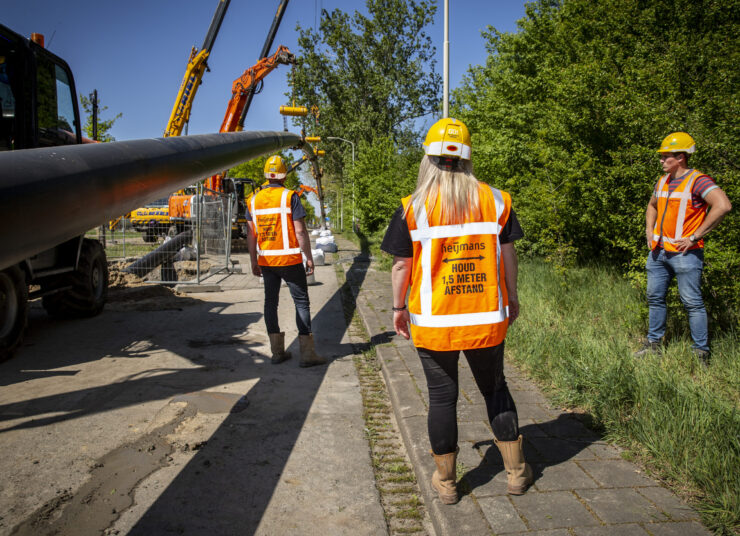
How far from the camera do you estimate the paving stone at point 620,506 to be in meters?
2.47

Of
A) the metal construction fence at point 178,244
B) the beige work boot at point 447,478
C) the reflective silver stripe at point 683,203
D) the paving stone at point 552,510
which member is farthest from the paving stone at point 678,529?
the metal construction fence at point 178,244

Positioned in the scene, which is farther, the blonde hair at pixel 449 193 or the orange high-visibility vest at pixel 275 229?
the orange high-visibility vest at pixel 275 229

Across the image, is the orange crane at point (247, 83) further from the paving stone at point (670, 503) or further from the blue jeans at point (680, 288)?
the paving stone at point (670, 503)

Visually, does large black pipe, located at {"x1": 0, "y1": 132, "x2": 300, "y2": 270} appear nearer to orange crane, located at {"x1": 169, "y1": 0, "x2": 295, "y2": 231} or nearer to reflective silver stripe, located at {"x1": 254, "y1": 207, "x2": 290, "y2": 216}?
reflective silver stripe, located at {"x1": 254, "y1": 207, "x2": 290, "y2": 216}

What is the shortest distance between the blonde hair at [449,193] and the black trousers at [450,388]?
0.67 meters

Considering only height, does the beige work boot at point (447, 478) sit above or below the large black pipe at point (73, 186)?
below

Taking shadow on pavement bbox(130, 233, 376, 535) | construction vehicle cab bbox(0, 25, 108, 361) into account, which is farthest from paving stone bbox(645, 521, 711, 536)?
construction vehicle cab bbox(0, 25, 108, 361)

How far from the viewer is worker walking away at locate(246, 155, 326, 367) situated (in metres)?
5.48

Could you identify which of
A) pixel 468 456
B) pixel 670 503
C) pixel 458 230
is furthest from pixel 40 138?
pixel 670 503

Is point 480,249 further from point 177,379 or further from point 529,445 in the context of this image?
point 177,379

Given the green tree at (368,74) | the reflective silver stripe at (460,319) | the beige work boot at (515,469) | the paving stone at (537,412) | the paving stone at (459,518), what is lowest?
the paving stone at (459,518)

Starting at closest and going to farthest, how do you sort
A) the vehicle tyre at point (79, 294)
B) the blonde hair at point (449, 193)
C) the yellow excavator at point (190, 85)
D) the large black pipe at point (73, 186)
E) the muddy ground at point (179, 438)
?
the large black pipe at point (73, 186) < the blonde hair at point (449, 193) < the muddy ground at point (179, 438) < the vehicle tyre at point (79, 294) < the yellow excavator at point (190, 85)

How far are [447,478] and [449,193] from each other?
1.41 metres

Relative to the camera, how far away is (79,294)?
7.38 m
